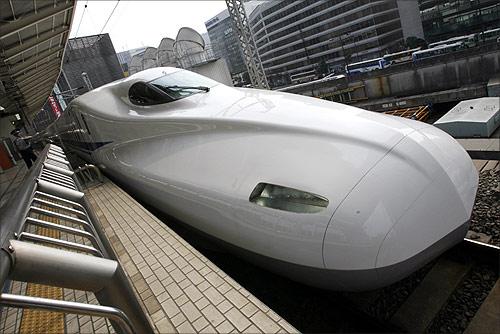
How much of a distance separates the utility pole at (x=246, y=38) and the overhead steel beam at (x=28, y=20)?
9.94 meters

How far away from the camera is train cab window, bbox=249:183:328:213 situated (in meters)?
2.76

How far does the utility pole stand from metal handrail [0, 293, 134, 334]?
14462 mm

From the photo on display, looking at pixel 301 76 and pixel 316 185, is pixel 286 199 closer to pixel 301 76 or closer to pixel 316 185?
pixel 316 185

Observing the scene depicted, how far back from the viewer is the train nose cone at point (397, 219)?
2.53 m

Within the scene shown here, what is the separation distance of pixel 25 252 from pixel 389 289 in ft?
12.4

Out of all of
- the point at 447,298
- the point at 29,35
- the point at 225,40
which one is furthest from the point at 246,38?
the point at 225,40

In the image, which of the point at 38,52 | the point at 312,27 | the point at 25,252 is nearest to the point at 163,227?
the point at 25,252

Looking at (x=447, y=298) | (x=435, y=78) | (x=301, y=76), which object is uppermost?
(x=301, y=76)

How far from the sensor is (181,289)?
2.90 m

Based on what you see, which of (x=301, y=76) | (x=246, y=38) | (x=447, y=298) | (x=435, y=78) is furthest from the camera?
(x=301, y=76)

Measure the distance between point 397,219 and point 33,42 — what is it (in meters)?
6.83

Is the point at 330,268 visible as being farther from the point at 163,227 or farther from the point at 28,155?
the point at 28,155

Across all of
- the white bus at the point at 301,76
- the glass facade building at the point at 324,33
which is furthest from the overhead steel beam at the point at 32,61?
the white bus at the point at 301,76

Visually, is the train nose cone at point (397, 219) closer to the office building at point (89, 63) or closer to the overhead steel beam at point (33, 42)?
the overhead steel beam at point (33, 42)
